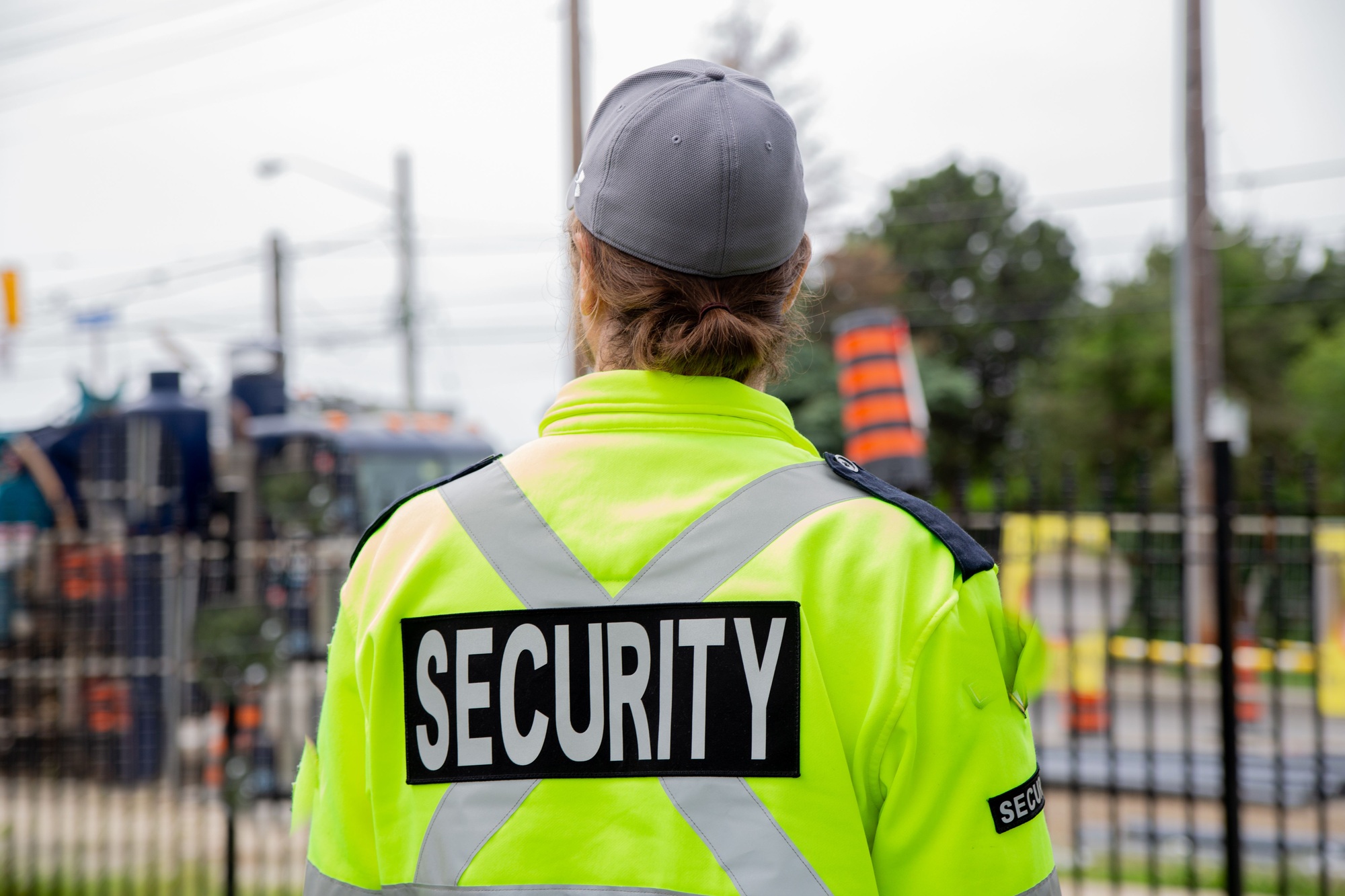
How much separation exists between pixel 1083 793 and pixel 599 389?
7.59 m

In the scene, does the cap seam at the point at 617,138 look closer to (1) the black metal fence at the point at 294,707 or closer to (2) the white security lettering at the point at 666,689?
(2) the white security lettering at the point at 666,689

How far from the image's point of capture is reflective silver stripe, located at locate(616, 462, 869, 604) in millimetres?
1052

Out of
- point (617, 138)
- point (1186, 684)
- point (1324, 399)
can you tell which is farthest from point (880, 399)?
point (1324, 399)

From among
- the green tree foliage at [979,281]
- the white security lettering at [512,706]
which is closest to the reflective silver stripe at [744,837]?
the white security lettering at [512,706]

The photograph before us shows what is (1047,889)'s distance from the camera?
1046 millimetres

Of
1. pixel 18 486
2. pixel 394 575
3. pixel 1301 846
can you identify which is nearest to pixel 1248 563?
pixel 1301 846

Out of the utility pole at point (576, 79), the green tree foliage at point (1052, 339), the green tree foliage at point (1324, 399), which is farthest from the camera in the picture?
the green tree foliage at point (1052, 339)

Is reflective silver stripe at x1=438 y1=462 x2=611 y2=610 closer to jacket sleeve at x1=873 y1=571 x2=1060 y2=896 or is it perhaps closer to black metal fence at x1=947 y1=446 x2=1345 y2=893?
jacket sleeve at x1=873 y1=571 x2=1060 y2=896

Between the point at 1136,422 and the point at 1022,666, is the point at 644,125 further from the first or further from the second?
the point at 1136,422

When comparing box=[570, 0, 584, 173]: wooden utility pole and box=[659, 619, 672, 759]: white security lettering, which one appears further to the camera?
box=[570, 0, 584, 173]: wooden utility pole

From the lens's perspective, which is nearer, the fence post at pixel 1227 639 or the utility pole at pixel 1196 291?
the fence post at pixel 1227 639

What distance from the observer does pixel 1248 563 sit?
473 cm

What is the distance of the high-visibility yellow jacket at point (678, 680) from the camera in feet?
3.26

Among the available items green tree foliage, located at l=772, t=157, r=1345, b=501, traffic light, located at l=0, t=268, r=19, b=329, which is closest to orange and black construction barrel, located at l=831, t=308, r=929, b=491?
green tree foliage, located at l=772, t=157, r=1345, b=501
